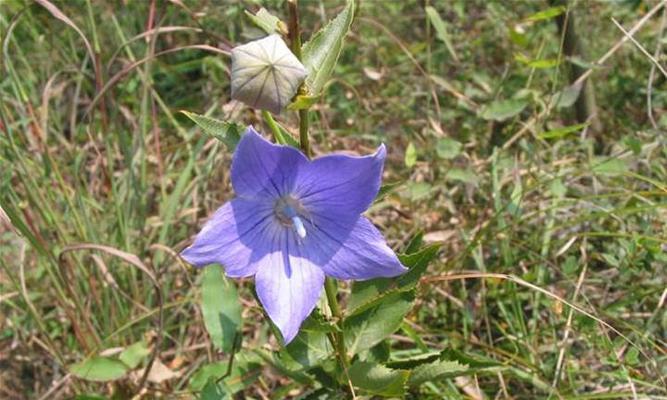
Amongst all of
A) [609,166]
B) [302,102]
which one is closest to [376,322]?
[302,102]

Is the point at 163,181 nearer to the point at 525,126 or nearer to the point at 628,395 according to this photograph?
the point at 525,126

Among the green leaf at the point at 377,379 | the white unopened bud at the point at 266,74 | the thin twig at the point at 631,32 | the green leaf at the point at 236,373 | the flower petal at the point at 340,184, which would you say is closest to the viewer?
the white unopened bud at the point at 266,74

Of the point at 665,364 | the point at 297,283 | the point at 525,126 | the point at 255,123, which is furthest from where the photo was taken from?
the point at 255,123

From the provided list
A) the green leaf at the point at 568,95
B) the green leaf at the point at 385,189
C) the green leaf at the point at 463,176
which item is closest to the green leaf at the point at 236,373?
the green leaf at the point at 385,189

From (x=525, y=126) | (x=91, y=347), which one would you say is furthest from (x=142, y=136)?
(x=525, y=126)

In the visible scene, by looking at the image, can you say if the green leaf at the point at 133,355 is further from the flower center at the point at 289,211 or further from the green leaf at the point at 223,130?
the green leaf at the point at 223,130

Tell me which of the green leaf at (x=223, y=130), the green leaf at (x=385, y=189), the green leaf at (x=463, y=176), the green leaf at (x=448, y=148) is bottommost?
the green leaf at (x=463, y=176)

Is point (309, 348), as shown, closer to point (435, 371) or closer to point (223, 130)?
point (435, 371)
